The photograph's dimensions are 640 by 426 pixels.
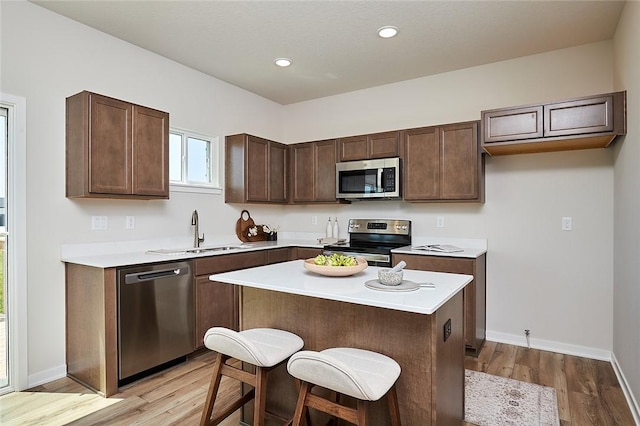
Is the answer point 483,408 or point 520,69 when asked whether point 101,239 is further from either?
point 520,69

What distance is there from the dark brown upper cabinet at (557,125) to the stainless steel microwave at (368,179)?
0.95 m

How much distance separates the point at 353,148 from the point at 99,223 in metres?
2.64

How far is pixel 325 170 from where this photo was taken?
4.44 meters

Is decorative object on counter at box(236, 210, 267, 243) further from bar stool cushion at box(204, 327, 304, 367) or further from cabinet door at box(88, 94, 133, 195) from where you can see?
bar stool cushion at box(204, 327, 304, 367)

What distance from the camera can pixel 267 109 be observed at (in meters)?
4.94

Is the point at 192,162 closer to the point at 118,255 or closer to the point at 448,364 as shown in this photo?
the point at 118,255

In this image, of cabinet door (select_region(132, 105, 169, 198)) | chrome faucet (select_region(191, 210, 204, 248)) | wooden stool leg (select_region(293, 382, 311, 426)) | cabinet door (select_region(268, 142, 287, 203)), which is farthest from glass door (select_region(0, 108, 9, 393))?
cabinet door (select_region(268, 142, 287, 203))

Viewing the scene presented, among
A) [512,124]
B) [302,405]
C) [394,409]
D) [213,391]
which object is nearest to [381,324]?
[394,409]

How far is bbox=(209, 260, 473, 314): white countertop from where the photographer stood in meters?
1.53

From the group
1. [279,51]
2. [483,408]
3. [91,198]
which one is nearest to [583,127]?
[483,408]

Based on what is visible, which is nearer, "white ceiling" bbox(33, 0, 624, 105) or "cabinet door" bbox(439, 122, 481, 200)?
"white ceiling" bbox(33, 0, 624, 105)

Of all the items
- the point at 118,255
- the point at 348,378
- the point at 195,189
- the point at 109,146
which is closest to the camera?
the point at 348,378

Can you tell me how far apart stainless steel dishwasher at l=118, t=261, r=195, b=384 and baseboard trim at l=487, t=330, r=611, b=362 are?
2.88m

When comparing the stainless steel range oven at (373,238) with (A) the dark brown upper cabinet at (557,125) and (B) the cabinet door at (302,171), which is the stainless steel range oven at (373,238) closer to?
(B) the cabinet door at (302,171)
